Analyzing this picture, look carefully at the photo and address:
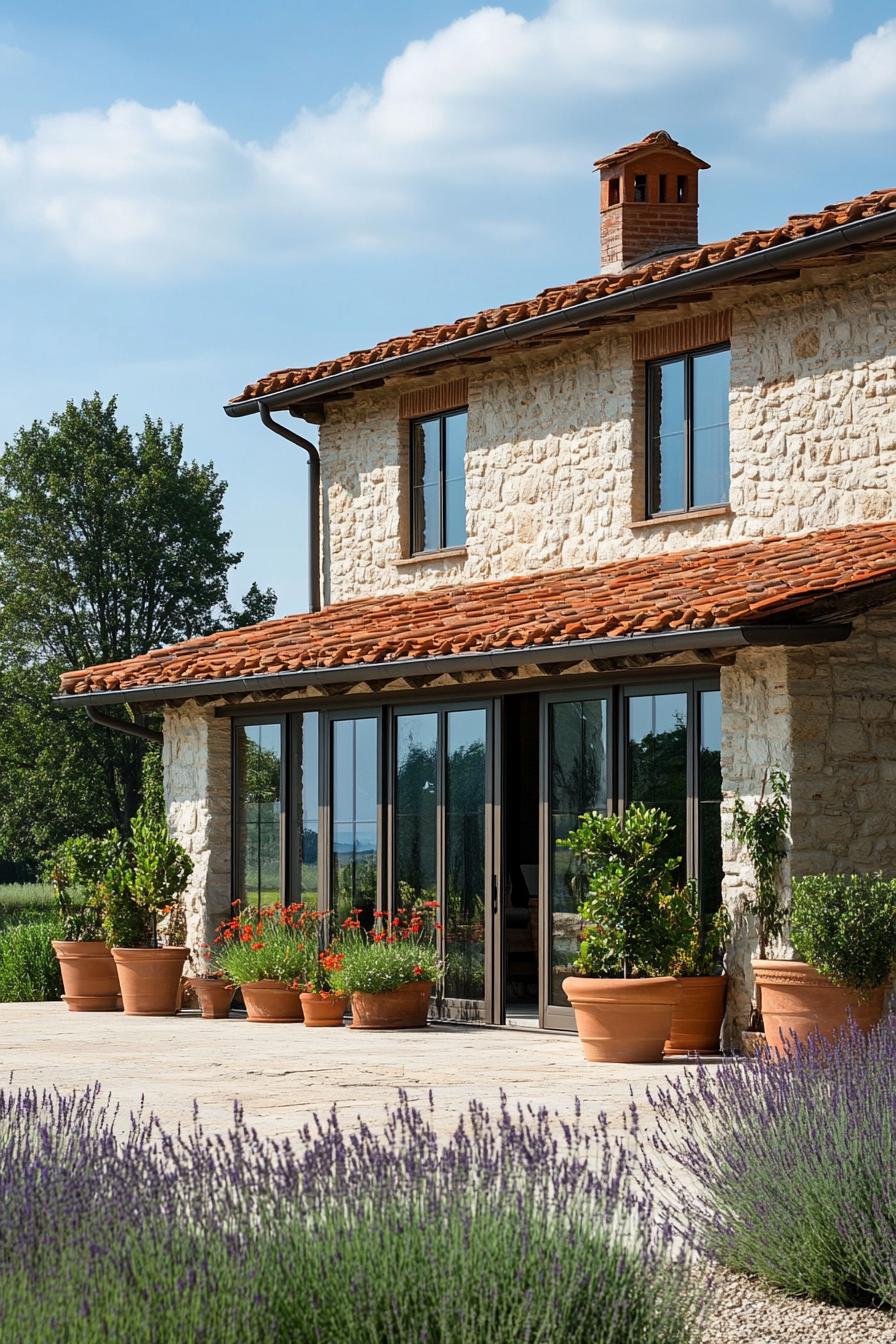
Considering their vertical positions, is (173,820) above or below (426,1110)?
above

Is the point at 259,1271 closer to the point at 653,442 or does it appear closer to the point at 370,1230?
the point at 370,1230

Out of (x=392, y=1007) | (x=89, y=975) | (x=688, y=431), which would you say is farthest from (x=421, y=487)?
(x=392, y=1007)

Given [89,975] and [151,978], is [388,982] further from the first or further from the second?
[89,975]

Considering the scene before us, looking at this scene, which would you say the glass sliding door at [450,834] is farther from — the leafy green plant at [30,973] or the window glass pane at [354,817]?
the leafy green plant at [30,973]

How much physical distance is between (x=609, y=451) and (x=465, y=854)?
352cm

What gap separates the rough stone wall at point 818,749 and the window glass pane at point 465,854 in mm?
2392

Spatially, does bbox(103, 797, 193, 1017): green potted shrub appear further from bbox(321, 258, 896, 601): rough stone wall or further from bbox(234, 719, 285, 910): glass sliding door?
bbox(321, 258, 896, 601): rough stone wall

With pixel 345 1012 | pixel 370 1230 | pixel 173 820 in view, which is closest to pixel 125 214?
pixel 173 820

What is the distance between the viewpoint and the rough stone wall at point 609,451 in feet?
42.2

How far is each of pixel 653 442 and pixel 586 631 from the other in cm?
352

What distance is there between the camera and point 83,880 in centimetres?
1528

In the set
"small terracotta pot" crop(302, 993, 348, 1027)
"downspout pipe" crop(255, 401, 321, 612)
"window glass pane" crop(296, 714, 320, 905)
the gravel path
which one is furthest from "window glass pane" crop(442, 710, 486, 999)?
the gravel path

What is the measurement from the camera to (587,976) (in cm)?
1124

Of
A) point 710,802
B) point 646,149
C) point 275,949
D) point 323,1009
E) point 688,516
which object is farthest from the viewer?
point 646,149
